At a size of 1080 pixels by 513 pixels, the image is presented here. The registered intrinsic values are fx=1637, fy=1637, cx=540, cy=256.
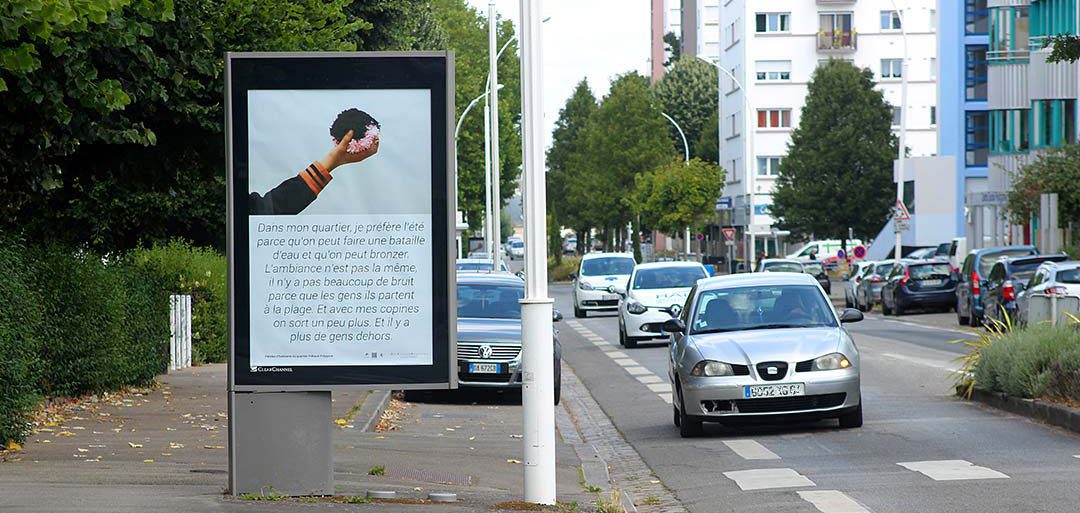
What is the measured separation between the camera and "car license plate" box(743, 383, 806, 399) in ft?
47.0

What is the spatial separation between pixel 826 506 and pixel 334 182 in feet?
11.8

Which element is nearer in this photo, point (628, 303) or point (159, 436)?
point (159, 436)

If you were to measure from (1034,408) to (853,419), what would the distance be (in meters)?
1.86

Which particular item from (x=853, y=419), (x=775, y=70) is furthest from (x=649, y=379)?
(x=775, y=70)

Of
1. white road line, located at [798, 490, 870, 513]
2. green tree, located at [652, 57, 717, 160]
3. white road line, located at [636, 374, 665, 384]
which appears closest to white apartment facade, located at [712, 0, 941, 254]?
green tree, located at [652, 57, 717, 160]

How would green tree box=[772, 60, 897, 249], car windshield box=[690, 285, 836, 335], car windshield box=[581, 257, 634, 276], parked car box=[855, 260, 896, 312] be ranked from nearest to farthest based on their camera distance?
car windshield box=[690, 285, 836, 335], car windshield box=[581, 257, 634, 276], parked car box=[855, 260, 896, 312], green tree box=[772, 60, 897, 249]

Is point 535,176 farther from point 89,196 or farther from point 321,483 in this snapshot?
point 89,196

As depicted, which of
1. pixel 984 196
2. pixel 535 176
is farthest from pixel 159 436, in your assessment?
pixel 984 196

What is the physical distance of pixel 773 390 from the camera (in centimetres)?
1435

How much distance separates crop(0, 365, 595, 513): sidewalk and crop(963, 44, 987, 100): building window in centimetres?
5583

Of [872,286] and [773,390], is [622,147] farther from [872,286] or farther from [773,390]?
[773,390]

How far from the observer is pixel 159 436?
1361cm

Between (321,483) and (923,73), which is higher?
(923,73)

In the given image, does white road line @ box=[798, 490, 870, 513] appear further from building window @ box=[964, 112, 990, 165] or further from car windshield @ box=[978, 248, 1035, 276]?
building window @ box=[964, 112, 990, 165]
